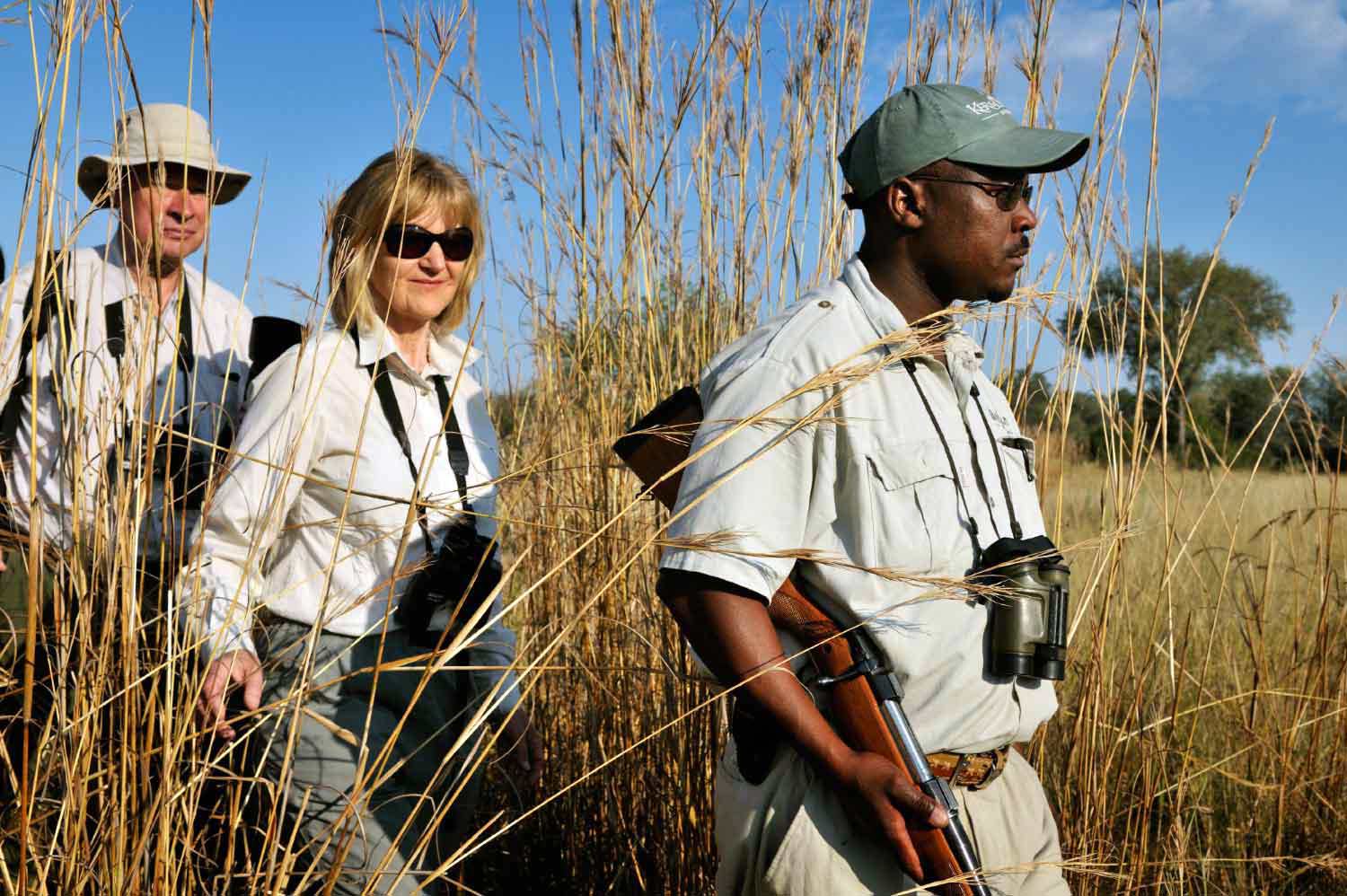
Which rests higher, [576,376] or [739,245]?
[739,245]

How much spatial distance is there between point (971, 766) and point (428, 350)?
1267mm

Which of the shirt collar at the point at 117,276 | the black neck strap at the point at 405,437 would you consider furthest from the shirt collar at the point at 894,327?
the shirt collar at the point at 117,276

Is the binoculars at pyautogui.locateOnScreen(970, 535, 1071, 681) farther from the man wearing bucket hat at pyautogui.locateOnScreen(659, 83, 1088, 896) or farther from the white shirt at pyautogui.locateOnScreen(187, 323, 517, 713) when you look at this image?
the white shirt at pyautogui.locateOnScreen(187, 323, 517, 713)

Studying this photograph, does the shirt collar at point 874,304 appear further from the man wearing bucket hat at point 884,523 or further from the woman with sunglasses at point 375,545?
the woman with sunglasses at point 375,545

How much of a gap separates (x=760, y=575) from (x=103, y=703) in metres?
0.78

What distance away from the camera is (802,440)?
1.59 m

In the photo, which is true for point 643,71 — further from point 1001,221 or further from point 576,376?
point 1001,221

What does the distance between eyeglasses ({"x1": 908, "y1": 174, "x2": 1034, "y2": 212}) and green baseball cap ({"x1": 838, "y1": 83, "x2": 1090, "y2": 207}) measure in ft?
0.08

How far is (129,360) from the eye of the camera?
1.47 m

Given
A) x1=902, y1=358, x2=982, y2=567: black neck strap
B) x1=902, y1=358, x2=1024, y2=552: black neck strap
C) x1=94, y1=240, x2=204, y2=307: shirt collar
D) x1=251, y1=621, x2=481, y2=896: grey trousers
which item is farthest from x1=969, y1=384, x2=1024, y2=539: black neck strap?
x1=94, y1=240, x2=204, y2=307: shirt collar

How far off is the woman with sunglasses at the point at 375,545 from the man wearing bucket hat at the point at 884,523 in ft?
1.32

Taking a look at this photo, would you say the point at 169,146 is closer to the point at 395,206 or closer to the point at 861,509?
the point at 395,206

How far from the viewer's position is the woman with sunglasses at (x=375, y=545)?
5.92ft

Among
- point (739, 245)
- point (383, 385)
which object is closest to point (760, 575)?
point (383, 385)
